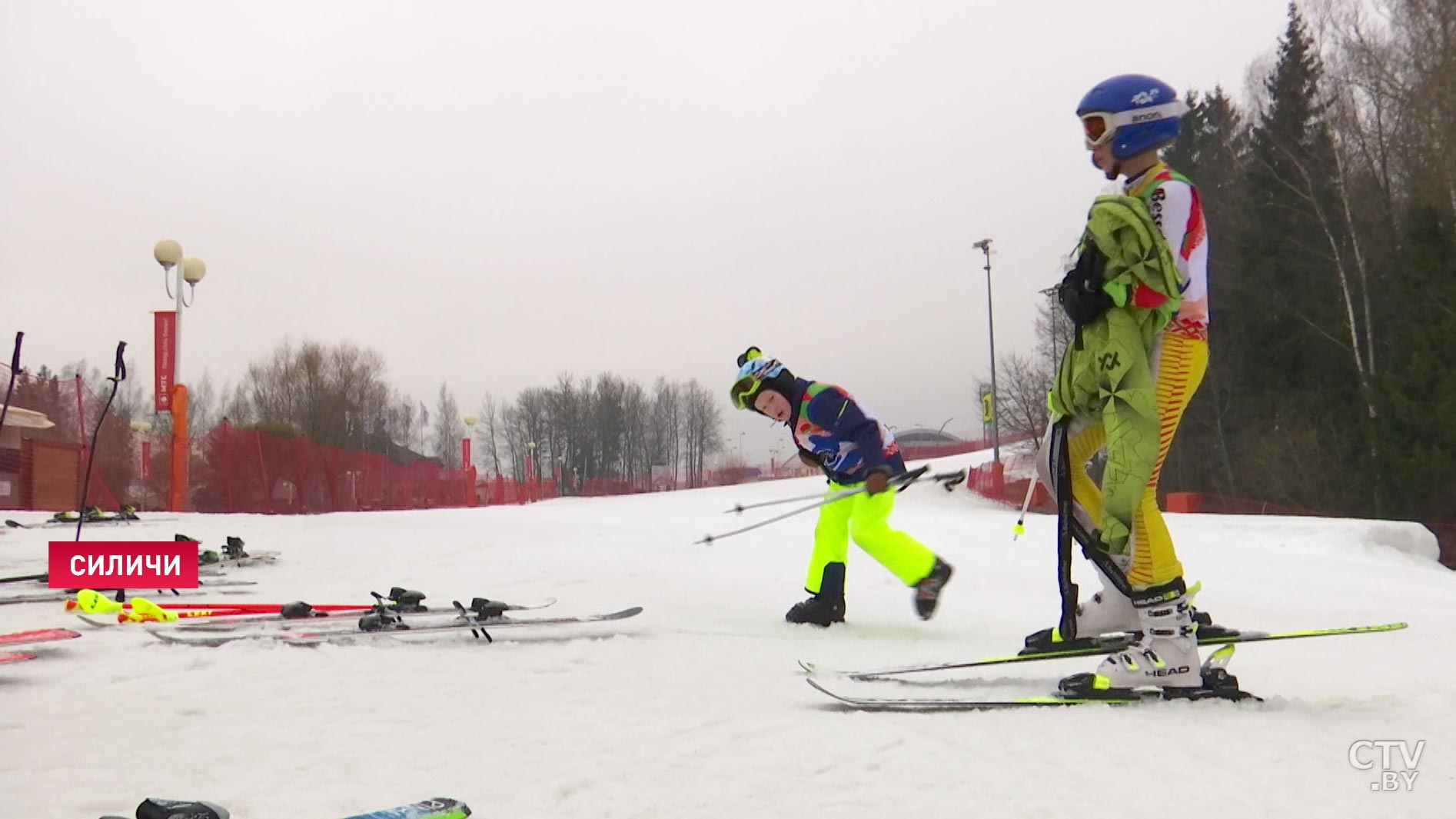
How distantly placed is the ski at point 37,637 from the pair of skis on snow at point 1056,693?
327cm

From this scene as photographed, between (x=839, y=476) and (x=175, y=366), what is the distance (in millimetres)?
14971

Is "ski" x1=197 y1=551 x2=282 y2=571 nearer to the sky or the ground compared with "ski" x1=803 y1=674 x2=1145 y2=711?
nearer to the sky

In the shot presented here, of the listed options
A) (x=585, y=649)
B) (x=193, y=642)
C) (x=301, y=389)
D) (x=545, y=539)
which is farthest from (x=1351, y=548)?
(x=301, y=389)

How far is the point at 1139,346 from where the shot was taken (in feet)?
8.82

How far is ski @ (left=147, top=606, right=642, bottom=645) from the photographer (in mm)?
3648

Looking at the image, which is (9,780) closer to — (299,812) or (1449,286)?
(299,812)

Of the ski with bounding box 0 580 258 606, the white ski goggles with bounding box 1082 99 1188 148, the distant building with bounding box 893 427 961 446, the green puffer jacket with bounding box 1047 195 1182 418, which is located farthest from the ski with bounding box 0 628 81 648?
the distant building with bounding box 893 427 961 446

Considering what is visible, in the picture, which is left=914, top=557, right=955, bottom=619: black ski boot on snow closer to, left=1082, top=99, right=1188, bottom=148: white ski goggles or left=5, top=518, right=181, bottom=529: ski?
left=1082, top=99, right=1188, bottom=148: white ski goggles

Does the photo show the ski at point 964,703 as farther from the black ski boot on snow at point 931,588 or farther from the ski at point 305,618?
the ski at point 305,618

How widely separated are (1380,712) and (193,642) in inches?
168

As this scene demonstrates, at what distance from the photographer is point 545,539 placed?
912 centimetres

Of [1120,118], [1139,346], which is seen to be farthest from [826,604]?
[1120,118]

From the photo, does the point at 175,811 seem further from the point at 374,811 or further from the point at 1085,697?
the point at 1085,697

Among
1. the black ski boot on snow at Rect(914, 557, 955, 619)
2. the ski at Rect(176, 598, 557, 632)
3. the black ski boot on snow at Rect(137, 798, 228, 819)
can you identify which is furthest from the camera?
the black ski boot on snow at Rect(914, 557, 955, 619)
